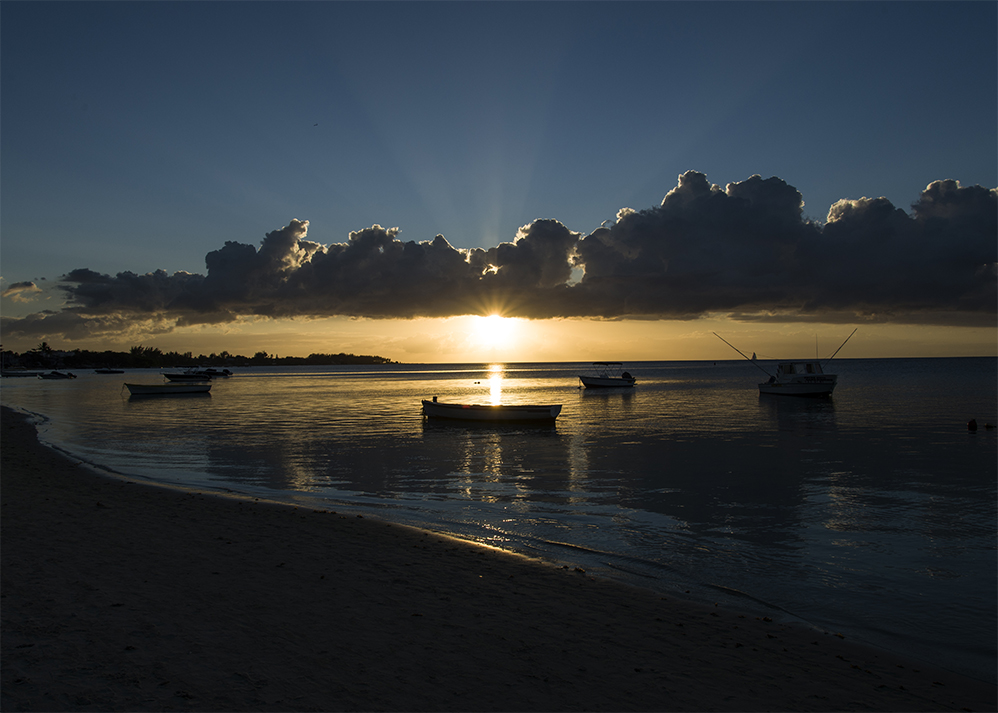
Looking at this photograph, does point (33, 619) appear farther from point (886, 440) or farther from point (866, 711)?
point (886, 440)

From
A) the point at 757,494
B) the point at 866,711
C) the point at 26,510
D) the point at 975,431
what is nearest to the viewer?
the point at 866,711

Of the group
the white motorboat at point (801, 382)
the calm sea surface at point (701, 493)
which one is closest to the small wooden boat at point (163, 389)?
the calm sea surface at point (701, 493)

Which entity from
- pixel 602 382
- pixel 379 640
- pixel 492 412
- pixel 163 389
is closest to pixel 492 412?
pixel 492 412

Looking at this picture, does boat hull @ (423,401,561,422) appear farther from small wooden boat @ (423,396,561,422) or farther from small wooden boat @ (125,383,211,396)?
small wooden boat @ (125,383,211,396)

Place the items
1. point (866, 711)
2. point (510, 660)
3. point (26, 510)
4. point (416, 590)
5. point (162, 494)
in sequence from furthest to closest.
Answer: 1. point (162, 494)
2. point (26, 510)
3. point (416, 590)
4. point (510, 660)
5. point (866, 711)

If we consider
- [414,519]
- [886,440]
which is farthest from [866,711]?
[886,440]

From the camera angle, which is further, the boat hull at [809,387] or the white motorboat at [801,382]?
the white motorboat at [801,382]

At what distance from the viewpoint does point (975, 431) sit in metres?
41.3

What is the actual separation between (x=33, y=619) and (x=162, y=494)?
12142 mm

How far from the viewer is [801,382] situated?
263 ft

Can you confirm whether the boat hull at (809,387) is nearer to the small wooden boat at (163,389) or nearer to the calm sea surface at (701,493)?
the calm sea surface at (701,493)

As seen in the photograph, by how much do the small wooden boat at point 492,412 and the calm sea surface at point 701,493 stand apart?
5.69ft

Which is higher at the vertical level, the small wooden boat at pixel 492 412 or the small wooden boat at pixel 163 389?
the small wooden boat at pixel 492 412

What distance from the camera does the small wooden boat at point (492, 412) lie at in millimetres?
49688
